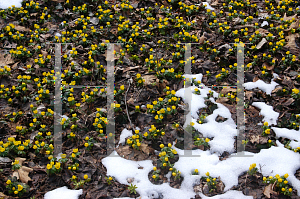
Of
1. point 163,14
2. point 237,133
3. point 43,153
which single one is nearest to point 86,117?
point 43,153

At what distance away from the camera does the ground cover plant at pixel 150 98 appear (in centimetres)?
325

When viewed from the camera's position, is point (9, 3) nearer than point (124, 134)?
No

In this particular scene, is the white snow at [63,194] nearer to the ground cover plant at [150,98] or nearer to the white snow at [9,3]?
the ground cover plant at [150,98]

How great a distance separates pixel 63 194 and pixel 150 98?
195cm

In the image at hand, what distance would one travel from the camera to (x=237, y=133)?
146 inches

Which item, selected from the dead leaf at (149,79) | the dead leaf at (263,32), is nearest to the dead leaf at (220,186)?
the dead leaf at (149,79)

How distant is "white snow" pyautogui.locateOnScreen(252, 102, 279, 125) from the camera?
381 cm

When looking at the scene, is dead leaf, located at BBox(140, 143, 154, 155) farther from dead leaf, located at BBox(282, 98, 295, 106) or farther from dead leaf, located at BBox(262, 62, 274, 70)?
dead leaf, located at BBox(262, 62, 274, 70)

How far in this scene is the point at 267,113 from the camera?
12.8 feet

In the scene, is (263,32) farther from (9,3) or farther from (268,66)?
(9,3)

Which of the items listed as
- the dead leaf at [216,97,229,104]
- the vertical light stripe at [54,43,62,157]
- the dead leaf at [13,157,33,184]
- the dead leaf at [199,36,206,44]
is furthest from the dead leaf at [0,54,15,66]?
the dead leaf at [216,97,229,104]

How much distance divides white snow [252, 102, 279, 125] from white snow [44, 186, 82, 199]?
2.92m

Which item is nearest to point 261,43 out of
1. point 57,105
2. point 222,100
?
point 222,100

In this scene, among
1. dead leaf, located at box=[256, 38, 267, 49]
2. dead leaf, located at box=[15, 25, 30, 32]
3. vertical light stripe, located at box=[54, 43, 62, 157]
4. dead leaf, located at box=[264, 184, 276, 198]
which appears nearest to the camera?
dead leaf, located at box=[264, 184, 276, 198]
